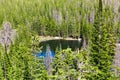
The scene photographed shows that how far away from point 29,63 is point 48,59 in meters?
33.2

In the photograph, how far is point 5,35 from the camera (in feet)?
396

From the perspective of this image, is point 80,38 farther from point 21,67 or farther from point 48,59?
point 21,67

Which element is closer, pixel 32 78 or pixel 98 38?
pixel 98 38

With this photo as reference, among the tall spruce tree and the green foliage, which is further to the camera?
the tall spruce tree

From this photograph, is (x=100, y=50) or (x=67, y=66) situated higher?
(x=100, y=50)

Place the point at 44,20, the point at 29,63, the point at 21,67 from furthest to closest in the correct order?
the point at 44,20, the point at 21,67, the point at 29,63

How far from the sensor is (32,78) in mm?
50750

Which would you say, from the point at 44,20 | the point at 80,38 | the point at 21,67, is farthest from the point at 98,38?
the point at 44,20

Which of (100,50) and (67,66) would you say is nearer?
(67,66)

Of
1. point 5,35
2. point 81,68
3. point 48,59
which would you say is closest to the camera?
point 81,68

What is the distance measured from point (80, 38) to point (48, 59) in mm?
93191

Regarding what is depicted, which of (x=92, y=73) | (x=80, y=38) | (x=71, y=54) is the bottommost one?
(x=80, y=38)

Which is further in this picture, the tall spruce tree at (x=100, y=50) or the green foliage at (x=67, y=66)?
the tall spruce tree at (x=100, y=50)

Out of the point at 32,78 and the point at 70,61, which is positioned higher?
the point at 70,61
